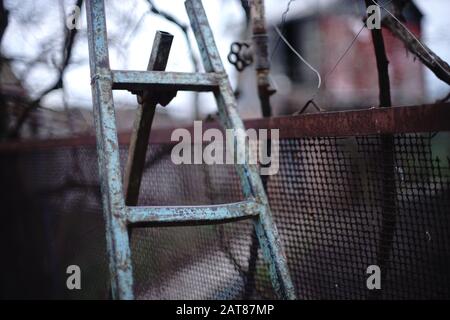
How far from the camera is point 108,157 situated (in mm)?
1131

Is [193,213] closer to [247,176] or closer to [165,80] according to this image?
[247,176]

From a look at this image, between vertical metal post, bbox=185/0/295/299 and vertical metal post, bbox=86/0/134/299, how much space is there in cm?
37

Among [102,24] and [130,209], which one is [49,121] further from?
[130,209]

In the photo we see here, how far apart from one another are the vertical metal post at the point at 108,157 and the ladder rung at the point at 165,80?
5cm

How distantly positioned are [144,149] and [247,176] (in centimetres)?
48

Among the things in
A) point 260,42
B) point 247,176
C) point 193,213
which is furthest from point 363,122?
point 260,42

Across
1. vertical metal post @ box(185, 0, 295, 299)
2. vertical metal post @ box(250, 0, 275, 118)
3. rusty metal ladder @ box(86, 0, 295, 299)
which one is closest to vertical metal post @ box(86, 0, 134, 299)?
rusty metal ladder @ box(86, 0, 295, 299)

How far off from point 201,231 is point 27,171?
1.92 meters

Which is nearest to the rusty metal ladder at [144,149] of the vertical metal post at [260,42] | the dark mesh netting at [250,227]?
the dark mesh netting at [250,227]

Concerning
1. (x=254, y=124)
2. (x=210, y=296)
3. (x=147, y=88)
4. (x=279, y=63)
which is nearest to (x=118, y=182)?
(x=147, y=88)

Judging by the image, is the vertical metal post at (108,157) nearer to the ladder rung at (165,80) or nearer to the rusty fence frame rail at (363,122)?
the ladder rung at (165,80)

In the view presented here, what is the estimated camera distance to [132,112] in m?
3.74

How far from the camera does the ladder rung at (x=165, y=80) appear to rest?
4.12 ft

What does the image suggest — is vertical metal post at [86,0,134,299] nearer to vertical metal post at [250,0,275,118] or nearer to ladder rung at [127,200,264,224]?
ladder rung at [127,200,264,224]
